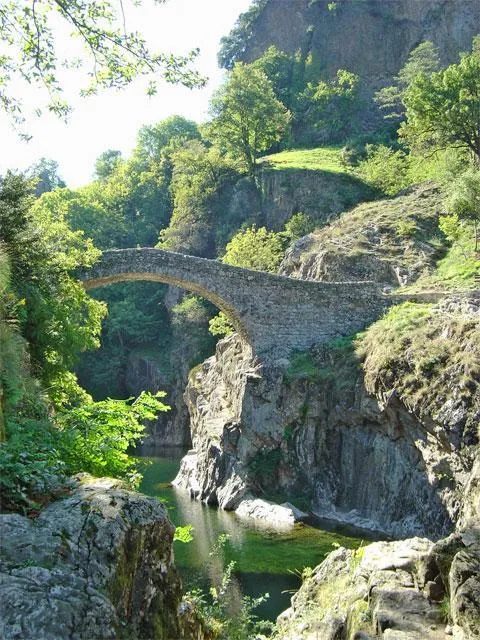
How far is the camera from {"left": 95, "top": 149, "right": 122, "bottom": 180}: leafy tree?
6556 centimetres

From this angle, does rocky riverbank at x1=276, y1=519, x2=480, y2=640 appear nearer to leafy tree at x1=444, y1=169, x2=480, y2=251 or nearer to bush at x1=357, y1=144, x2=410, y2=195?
leafy tree at x1=444, y1=169, x2=480, y2=251

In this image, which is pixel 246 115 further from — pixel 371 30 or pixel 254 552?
pixel 254 552

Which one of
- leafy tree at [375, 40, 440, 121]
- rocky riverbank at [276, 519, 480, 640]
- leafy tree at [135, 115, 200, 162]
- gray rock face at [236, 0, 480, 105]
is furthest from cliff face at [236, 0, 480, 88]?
rocky riverbank at [276, 519, 480, 640]

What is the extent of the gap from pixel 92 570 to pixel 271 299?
20.1m

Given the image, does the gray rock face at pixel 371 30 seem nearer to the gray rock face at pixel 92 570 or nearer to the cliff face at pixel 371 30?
the cliff face at pixel 371 30

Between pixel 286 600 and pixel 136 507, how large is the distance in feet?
29.6

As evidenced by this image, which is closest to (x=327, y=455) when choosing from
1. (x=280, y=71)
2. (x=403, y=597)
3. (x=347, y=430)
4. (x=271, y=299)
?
(x=347, y=430)

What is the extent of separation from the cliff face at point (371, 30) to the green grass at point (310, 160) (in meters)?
8.79

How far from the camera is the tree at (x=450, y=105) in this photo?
2619cm

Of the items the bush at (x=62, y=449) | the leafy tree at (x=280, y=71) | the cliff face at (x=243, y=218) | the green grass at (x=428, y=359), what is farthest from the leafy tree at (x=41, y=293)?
the leafy tree at (x=280, y=71)

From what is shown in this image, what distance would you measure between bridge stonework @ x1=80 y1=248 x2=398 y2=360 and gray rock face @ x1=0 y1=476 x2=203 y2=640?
60.1ft

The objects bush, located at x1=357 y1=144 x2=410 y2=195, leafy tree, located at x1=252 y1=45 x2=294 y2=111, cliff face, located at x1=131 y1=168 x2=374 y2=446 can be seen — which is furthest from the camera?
leafy tree, located at x1=252 y1=45 x2=294 y2=111

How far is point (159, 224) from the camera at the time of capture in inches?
1981

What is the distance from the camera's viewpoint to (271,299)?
23656 mm
